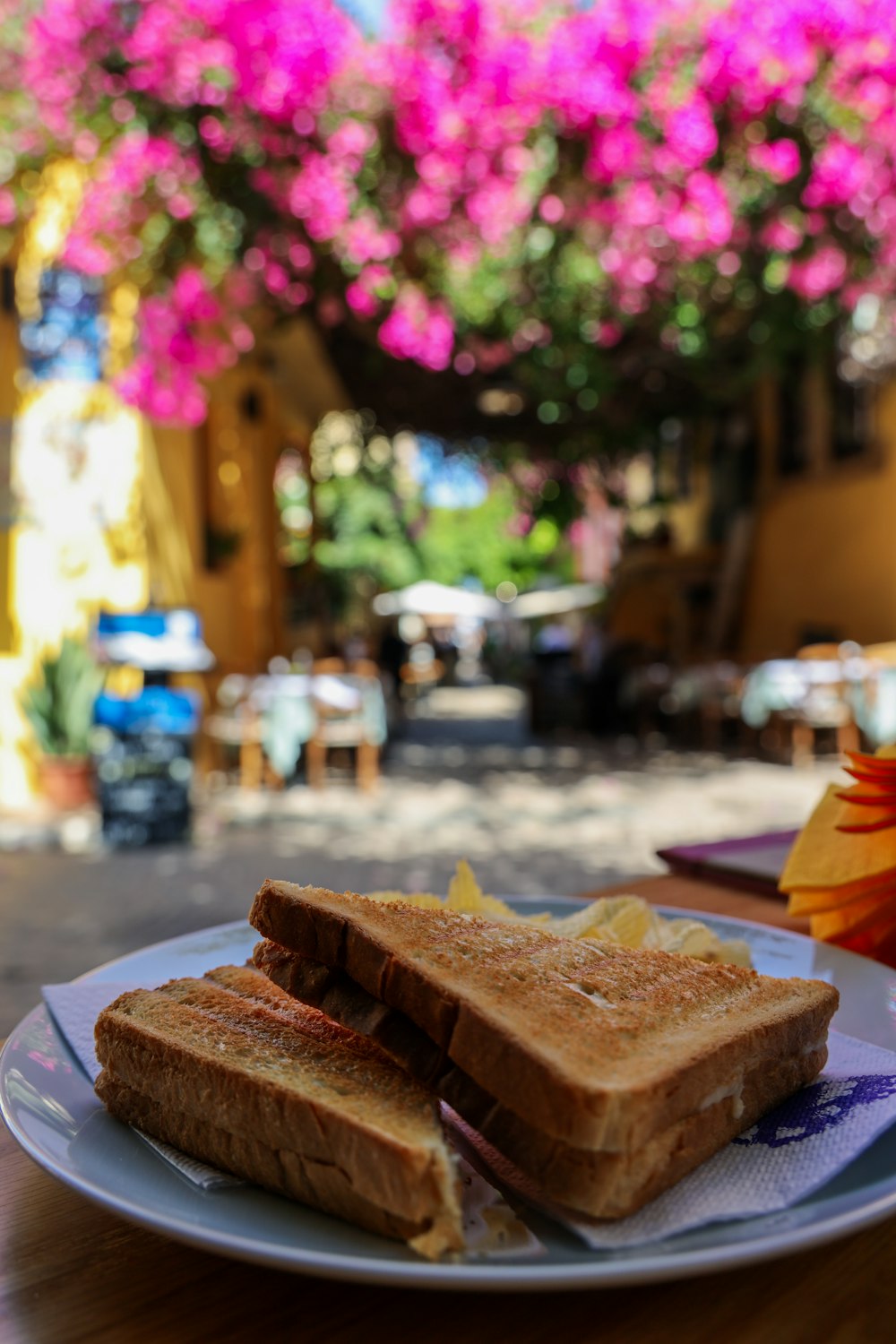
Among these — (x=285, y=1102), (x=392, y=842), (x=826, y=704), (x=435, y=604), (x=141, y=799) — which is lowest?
(x=392, y=842)

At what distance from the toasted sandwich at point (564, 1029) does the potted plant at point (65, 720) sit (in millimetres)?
7323

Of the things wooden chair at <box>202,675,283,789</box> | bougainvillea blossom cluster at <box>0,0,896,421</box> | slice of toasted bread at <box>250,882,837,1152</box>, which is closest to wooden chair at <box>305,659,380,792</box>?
wooden chair at <box>202,675,283,789</box>

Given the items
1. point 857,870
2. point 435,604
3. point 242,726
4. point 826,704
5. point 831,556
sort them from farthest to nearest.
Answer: point 435,604 < point 831,556 < point 826,704 < point 242,726 < point 857,870

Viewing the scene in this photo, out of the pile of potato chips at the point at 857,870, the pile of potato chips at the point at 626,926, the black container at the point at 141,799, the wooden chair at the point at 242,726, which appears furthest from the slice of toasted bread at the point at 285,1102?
the wooden chair at the point at 242,726

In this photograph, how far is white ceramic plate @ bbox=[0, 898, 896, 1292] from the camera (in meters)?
0.52

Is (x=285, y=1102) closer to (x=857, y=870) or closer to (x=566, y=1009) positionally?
(x=566, y=1009)

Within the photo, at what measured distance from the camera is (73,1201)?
72cm

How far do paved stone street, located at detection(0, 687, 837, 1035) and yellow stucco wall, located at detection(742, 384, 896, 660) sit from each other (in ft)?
8.42

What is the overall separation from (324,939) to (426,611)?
858 inches

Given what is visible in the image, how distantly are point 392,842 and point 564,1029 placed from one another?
6.03m

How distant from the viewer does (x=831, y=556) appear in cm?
1344

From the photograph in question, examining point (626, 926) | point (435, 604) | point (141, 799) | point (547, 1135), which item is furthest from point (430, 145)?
point (435, 604)

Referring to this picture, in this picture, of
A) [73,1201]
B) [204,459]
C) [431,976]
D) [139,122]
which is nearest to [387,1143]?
[431,976]

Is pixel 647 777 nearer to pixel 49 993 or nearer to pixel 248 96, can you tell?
pixel 248 96
